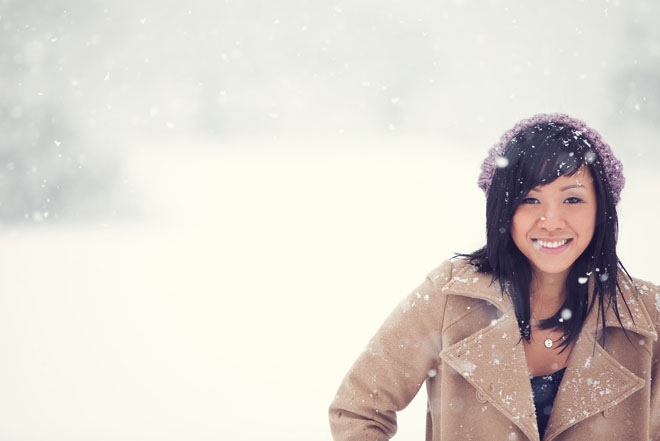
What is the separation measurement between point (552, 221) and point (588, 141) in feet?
0.95

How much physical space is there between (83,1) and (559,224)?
43955 millimetres

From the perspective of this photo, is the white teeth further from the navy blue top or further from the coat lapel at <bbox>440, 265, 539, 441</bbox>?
the navy blue top

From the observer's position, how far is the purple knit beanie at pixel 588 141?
5.08 ft

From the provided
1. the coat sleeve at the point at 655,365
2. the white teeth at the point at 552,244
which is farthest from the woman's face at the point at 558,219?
the coat sleeve at the point at 655,365

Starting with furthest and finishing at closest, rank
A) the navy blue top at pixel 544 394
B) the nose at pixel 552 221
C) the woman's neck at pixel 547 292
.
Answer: the woman's neck at pixel 547 292, the navy blue top at pixel 544 394, the nose at pixel 552 221

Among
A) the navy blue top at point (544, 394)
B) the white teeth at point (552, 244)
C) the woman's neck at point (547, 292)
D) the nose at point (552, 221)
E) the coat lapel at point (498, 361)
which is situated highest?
the nose at point (552, 221)

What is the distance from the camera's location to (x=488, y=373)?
152cm

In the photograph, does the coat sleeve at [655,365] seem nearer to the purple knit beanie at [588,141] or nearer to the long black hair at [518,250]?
the long black hair at [518,250]

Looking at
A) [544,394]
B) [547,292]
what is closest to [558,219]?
[547,292]

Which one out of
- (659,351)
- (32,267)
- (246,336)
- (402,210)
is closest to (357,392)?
(659,351)

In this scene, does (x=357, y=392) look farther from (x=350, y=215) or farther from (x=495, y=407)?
(x=350, y=215)

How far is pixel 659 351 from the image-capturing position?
61.4 inches

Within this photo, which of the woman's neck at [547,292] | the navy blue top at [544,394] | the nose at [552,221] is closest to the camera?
the nose at [552,221]

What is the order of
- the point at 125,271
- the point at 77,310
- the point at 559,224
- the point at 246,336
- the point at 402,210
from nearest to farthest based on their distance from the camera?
the point at 559,224 < the point at 246,336 < the point at 77,310 < the point at 125,271 < the point at 402,210
